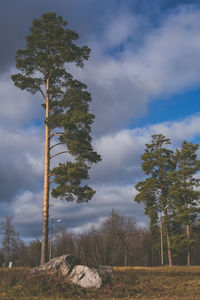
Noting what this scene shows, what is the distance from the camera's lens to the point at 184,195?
34656mm

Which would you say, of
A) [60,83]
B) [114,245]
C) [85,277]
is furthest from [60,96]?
[114,245]

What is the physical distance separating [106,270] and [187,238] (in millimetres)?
20910

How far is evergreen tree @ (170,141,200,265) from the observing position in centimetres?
3341

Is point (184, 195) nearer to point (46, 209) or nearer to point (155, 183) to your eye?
point (155, 183)

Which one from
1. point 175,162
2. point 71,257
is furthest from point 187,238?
point 71,257

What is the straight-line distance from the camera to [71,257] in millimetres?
15883

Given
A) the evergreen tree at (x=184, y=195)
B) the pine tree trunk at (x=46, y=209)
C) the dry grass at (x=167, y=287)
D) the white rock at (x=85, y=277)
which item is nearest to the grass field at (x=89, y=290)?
the dry grass at (x=167, y=287)

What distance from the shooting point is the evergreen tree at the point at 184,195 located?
3341 cm

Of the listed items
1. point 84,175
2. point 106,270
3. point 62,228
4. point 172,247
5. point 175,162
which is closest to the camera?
point 106,270

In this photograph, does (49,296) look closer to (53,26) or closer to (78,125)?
(78,125)

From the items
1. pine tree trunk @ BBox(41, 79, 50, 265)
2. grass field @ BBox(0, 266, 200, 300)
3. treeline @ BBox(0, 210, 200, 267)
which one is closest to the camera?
grass field @ BBox(0, 266, 200, 300)

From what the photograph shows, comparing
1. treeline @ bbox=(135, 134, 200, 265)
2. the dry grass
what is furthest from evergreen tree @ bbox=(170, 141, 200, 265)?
the dry grass

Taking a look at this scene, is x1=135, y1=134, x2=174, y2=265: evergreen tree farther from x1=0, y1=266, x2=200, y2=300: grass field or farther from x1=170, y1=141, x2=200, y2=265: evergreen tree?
x1=0, y1=266, x2=200, y2=300: grass field

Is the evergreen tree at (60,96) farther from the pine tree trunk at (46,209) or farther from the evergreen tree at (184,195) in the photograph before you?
the evergreen tree at (184,195)
